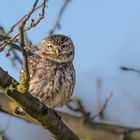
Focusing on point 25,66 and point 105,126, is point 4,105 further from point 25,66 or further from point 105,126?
point 25,66

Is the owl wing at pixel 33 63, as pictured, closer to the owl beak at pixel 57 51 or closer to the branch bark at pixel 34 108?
the owl beak at pixel 57 51

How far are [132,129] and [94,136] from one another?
39 centimetres

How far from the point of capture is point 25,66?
3.88 m

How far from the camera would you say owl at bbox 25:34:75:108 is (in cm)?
586

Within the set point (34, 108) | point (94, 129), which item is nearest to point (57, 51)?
point (94, 129)

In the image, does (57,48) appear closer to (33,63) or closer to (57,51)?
(57,51)

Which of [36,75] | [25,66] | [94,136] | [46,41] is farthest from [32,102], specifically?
[46,41]

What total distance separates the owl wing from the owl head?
0.20 m

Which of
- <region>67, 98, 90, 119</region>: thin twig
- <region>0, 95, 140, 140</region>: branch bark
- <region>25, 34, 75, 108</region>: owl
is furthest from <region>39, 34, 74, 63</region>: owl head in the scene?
<region>0, 95, 140, 140</region>: branch bark

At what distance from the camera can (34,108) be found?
430cm

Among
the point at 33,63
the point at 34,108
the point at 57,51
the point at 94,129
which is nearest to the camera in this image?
the point at 34,108

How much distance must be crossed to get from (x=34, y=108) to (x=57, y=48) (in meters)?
2.52

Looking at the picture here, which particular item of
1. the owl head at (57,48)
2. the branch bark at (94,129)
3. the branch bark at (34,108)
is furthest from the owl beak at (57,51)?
the branch bark at (34,108)

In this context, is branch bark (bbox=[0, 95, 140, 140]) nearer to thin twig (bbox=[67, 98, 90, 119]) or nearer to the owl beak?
thin twig (bbox=[67, 98, 90, 119])
